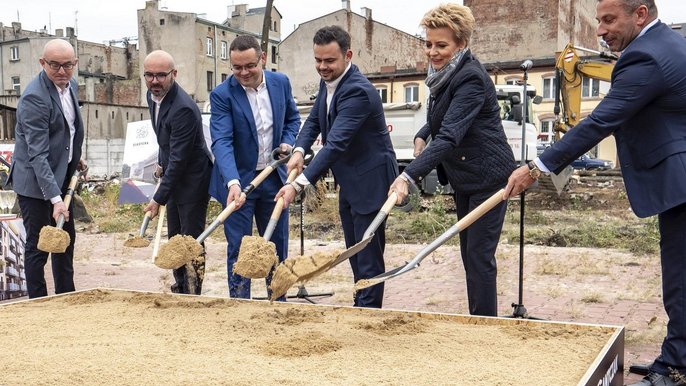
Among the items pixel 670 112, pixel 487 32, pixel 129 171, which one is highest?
pixel 487 32

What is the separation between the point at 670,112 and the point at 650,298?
10.0ft

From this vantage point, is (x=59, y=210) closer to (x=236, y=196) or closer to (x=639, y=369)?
(x=236, y=196)

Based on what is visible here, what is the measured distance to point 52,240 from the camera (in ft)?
14.8

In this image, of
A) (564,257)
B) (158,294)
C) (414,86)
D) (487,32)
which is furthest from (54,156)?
(487,32)

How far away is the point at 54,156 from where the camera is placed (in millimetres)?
5020

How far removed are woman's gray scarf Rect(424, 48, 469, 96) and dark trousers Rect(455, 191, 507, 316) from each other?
2.05ft

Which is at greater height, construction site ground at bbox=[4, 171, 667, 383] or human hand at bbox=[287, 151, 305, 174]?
human hand at bbox=[287, 151, 305, 174]

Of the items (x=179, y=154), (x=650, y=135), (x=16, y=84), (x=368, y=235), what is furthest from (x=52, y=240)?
(x=16, y=84)

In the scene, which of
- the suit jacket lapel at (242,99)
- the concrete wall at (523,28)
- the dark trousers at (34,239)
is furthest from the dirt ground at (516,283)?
the concrete wall at (523,28)

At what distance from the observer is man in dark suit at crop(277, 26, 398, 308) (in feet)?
13.5

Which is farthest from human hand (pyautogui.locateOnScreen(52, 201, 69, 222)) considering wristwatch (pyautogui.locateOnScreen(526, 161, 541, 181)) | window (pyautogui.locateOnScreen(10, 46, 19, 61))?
window (pyautogui.locateOnScreen(10, 46, 19, 61))

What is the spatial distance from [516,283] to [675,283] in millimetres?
3362

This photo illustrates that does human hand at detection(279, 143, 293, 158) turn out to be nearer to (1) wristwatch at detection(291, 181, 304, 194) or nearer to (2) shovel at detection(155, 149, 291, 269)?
(2) shovel at detection(155, 149, 291, 269)

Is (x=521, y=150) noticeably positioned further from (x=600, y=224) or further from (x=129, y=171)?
(x=129, y=171)
